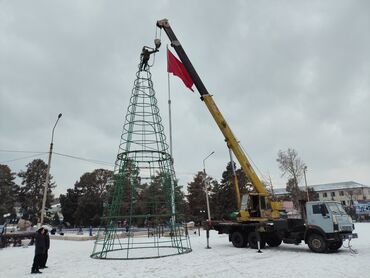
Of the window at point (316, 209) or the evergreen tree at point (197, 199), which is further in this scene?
the evergreen tree at point (197, 199)

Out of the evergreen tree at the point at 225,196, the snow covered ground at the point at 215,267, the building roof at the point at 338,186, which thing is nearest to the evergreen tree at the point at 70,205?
the evergreen tree at the point at 225,196

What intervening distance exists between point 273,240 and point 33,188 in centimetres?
6566

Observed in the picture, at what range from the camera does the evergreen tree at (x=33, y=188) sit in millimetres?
69250

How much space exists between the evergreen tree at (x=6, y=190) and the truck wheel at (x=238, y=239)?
5109 centimetres

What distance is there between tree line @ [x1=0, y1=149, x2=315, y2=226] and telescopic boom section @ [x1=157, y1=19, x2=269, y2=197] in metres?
29.6

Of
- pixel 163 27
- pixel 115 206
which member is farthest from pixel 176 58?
pixel 115 206

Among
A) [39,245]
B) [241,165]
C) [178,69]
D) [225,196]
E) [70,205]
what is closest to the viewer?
[39,245]

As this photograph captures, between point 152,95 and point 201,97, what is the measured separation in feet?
15.0

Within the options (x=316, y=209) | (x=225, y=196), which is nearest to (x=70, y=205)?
(x=225, y=196)

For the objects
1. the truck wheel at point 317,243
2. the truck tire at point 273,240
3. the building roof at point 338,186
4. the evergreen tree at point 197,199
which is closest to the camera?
the truck wheel at point 317,243

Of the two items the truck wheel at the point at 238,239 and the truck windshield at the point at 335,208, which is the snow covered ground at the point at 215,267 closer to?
the truck windshield at the point at 335,208

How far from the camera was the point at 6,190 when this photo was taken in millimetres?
58812

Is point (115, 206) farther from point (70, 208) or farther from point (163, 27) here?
point (70, 208)

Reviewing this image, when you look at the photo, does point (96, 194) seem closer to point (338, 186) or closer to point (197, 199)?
point (197, 199)
